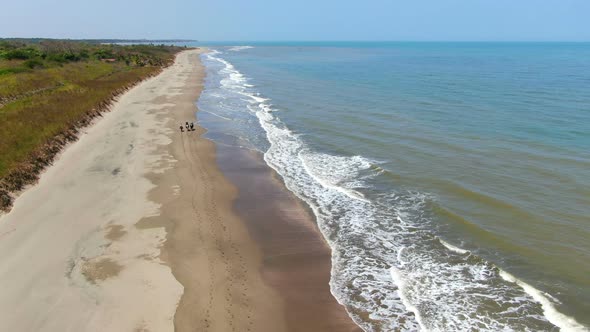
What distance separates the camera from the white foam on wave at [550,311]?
10.2m

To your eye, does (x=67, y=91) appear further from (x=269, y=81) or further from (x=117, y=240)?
(x=269, y=81)

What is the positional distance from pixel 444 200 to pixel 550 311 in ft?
24.0

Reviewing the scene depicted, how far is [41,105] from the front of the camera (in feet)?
97.7

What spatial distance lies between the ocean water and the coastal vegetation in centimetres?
1031

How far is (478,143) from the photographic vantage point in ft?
84.8

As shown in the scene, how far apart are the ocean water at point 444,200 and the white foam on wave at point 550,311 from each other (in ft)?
0.11

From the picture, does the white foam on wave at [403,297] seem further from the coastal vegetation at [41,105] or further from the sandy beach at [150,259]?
the coastal vegetation at [41,105]

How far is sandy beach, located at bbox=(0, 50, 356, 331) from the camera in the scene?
1045cm

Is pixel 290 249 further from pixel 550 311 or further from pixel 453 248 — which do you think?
pixel 550 311

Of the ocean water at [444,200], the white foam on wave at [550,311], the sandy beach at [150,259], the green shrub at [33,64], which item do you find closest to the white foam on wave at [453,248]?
the ocean water at [444,200]

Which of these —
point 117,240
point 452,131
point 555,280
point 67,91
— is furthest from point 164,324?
point 67,91

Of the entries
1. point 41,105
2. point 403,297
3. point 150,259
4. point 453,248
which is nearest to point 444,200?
point 453,248

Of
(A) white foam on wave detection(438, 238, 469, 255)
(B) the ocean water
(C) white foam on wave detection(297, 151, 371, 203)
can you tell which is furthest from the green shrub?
(A) white foam on wave detection(438, 238, 469, 255)

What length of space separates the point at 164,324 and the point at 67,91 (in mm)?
34198
